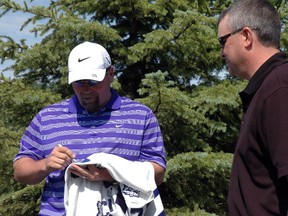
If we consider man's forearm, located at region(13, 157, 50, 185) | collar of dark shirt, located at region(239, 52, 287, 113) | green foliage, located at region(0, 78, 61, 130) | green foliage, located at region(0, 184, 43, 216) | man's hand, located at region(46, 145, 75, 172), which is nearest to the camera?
collar of dark shirt, located at region(239, 52, 287, 113)

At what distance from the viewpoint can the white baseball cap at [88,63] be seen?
2.53m

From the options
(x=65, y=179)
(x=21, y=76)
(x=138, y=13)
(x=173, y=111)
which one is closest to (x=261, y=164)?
(x=65, y=179)

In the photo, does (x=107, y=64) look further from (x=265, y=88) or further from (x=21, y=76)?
(x=21, y=76)

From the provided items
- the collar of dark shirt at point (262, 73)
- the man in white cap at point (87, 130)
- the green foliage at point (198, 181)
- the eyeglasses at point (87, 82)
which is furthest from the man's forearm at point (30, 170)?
the green foliage at point (198, 181)

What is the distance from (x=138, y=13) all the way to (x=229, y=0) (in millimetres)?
1543

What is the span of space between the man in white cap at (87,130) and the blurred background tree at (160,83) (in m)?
1.90

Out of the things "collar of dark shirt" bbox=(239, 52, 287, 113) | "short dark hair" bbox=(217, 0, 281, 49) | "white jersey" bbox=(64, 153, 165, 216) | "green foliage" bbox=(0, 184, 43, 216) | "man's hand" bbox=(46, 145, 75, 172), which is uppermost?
"short dark hair" bbox=(217, 0, 281, 49)

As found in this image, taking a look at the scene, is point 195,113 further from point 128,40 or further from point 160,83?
point 128,40

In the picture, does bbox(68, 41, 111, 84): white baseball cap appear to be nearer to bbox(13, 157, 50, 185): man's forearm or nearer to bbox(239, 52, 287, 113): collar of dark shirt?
bbox(13, 157, 50, 185): man's forearm

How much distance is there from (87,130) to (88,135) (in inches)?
1.2

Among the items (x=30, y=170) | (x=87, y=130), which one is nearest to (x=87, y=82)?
(x=87, y=130)

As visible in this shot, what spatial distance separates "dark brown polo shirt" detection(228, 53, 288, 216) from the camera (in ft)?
5.25

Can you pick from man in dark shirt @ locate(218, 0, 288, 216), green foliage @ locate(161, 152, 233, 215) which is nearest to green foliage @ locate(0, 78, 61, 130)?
green foliage @ locate(161, 152, 233, 215)

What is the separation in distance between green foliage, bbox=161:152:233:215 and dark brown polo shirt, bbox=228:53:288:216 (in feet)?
9.44
